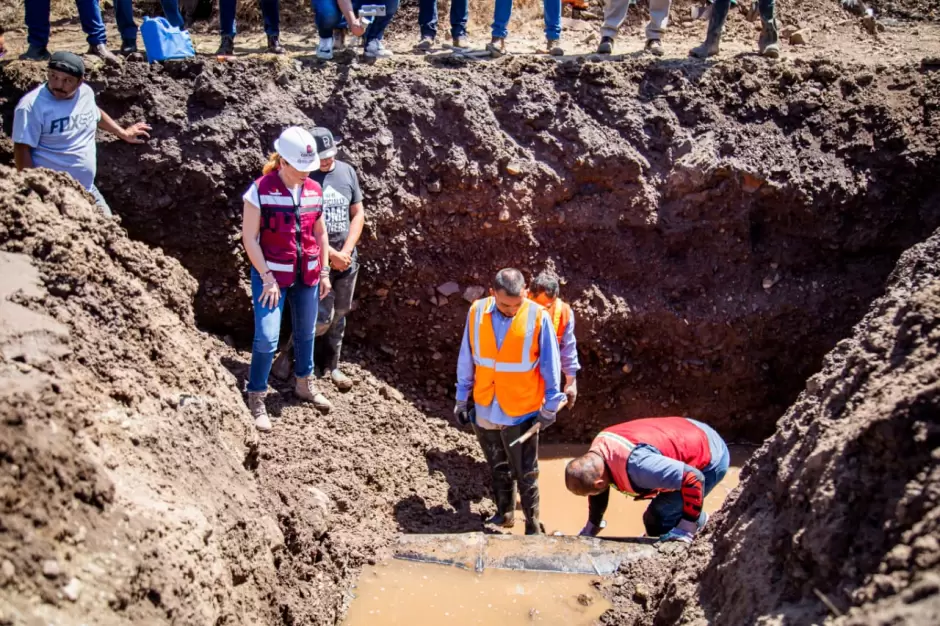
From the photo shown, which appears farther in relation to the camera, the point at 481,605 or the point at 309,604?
the point at 481,605

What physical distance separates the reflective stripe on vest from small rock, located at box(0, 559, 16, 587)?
3.32 m

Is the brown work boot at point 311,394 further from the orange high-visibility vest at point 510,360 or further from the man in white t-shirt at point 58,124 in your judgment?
the man in white t-shirt at point 58,124

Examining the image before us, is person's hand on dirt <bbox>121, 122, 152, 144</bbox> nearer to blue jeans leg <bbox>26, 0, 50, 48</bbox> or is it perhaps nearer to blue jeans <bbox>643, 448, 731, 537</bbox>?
blue jeans leg <bbox>26, 0, 50, 48</bbox>

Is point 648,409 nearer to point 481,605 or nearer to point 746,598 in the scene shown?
point 481,605

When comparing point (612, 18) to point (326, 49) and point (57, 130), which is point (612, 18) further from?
point (57, 130)

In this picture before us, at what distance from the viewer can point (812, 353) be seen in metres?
8.10

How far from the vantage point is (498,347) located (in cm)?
540

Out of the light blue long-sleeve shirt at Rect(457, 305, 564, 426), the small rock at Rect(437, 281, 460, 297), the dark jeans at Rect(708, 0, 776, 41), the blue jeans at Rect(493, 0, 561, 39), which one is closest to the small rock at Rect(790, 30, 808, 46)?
the dark jeans at Rect(708, 0, 776, 41)

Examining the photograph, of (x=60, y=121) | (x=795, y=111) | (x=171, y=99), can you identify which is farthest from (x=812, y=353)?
(x=60, y=121)

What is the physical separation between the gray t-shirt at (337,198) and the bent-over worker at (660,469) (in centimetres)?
233

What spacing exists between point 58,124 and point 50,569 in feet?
11.8

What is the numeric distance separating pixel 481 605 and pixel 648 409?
4.11 meters

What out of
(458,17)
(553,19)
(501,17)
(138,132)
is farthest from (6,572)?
(553,19)

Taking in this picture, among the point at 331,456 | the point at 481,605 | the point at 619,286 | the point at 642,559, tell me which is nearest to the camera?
the point at 481,605
